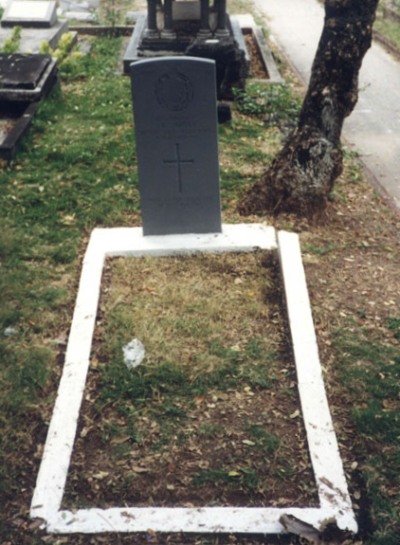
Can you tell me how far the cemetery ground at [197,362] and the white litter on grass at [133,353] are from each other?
0.05 metres

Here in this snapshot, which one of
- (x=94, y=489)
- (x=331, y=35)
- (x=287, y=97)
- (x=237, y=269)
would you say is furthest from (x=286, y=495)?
(x=287, y=97)

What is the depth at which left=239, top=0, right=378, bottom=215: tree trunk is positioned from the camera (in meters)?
4.92

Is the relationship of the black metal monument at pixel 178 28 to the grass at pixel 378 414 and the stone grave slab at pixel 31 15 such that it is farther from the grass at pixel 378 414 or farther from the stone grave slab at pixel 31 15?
the grass at pixel 378 414

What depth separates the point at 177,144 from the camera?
15.6 feet

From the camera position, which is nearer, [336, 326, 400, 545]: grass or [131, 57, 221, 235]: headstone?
[336, 326, 400, 545]: grass

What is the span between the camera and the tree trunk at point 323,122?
16.1ft

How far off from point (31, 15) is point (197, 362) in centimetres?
1001

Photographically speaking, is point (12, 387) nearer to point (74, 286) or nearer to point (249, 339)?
point (74, 286)

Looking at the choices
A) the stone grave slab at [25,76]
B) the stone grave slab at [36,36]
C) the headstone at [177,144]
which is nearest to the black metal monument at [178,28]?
the stone grave slab at [36,36]

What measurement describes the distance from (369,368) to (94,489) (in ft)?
5.91

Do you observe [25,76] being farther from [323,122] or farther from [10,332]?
[10,332]

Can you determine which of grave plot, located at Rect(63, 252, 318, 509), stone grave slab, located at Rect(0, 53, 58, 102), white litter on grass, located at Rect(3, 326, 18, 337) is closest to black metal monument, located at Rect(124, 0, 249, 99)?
stone grave slab, located at Rect(0, 53, 58, 102)

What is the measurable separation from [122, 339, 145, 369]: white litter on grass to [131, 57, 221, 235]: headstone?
135cm

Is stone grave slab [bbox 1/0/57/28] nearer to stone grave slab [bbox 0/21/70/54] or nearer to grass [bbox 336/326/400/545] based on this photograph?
stone grave slab [bbox 0/21/70/54]
